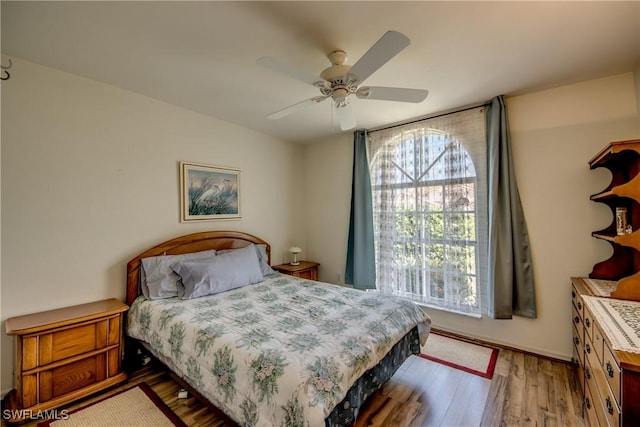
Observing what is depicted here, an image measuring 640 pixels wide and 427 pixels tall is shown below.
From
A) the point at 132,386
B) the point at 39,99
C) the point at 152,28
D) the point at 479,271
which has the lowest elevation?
the point at 132,386

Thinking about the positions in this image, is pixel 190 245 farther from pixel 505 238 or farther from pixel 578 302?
pixel 578 302

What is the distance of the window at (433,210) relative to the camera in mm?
2988

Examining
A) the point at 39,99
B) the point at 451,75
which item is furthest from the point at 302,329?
the point at 39,99

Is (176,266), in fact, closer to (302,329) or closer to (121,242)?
(121,242)

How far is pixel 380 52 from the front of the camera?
4.91 ft

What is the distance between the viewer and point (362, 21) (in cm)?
165

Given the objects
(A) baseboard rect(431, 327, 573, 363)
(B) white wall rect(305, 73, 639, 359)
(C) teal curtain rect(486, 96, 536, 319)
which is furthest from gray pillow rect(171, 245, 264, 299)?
(B) white wall rect(305, 73, 639, 359)

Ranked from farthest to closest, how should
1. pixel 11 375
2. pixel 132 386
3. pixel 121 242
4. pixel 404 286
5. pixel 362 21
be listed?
pixel 404 286
pixel 121 242
pixel 132 386
pixel 11 375
pixel 362 21

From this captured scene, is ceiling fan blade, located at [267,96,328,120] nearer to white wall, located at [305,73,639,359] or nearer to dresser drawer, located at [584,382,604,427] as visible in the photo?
white wall, located at [305,73,639,359]

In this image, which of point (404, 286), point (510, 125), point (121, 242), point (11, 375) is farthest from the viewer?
point (404, 286)

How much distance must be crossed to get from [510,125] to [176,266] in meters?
3.71

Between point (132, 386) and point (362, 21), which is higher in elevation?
point (362, 21)

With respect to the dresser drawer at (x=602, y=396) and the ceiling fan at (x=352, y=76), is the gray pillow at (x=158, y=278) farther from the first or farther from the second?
the dresser drawer at (x=602, y=396)

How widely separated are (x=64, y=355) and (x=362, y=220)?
10.5 feet
